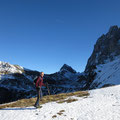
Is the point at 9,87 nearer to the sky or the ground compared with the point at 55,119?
nearer to the sky

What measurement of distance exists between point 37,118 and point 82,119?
13.2ft

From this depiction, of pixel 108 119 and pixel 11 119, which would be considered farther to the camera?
pixel 11 119

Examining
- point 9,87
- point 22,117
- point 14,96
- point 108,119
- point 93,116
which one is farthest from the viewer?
point 9,87

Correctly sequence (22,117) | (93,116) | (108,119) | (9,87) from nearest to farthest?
(108,119) → (93,116) → (22,117) → (9,87)

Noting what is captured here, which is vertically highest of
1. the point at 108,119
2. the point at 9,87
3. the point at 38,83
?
the point at 9,87

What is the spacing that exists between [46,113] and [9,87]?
203 m

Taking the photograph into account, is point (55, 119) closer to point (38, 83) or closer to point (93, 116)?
point (93, 116)

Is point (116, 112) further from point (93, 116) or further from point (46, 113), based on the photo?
point (46, 113)

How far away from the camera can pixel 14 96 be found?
6821 inches

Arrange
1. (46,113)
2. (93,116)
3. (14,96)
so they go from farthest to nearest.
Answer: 1. (14,96)
2. (46,113)
3. (93,116)

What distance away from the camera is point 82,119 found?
10.2m

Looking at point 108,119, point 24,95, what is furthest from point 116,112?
point 24,95

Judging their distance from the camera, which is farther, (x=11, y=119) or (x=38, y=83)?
(x=38, y=83)

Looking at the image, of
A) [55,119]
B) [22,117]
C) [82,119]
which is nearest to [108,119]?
[82,119]
